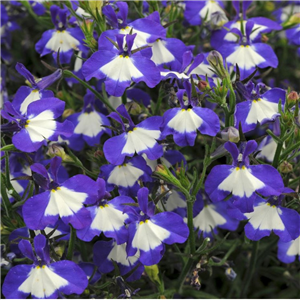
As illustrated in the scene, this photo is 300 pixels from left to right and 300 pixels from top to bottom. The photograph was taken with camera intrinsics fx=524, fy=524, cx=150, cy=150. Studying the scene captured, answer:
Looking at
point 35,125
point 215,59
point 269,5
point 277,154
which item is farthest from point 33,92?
point 269,5

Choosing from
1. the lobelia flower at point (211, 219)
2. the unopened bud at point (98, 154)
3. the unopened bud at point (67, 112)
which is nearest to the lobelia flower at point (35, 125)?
the unopened bud at point (98, 154)

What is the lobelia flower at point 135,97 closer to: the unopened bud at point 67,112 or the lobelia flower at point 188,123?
the unopened bud at point 67,112

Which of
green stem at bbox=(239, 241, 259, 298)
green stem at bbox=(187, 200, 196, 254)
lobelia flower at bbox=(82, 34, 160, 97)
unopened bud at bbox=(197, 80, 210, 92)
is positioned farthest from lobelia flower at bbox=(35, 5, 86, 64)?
green stem at bbox=(239, 241, 259, 298)

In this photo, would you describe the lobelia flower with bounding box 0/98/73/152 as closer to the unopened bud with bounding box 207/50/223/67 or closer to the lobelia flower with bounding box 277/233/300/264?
the unopened bud with bounding box 207/50/223/67

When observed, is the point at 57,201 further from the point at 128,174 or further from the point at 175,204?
the point at 175,204

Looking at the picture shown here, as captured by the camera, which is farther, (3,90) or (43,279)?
(3,90)

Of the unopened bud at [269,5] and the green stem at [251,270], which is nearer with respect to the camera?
the green stem at [251,270]

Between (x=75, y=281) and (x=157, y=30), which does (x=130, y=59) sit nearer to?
(x=157, y=30)
